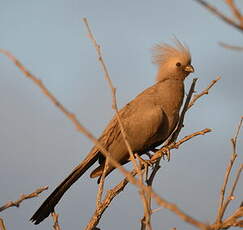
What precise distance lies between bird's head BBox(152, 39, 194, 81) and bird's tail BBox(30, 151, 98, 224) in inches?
79.6

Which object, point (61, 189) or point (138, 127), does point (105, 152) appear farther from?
point (138, 127)

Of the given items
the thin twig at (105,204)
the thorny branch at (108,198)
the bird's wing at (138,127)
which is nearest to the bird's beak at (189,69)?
the bird's wing at (138,127)

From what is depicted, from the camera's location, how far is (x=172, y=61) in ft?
24.3

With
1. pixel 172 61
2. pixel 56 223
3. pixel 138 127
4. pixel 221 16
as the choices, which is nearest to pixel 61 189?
pixel 138 127

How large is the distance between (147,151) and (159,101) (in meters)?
0.74

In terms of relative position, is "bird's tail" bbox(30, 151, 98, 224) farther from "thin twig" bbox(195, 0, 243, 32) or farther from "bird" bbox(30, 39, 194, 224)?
"thin twig" bbox(195, 0, 243, 32)

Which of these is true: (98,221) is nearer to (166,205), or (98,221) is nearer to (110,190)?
(110,190)

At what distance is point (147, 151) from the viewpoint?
21.7 feet

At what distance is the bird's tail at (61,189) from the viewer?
5.16 metres

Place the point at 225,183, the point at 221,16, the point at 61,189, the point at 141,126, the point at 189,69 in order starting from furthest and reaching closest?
1. the point at 189,69
2. the point at 141,126
3. the point at 61,189
4. the point at 225,183
5. the point at 221,16

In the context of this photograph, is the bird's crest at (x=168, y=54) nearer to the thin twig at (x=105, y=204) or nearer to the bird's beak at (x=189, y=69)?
the bird's beak at (x=189, y=69)

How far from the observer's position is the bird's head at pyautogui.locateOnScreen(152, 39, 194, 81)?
7383 millimetres

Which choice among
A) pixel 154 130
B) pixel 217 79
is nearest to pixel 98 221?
pixel 217 79

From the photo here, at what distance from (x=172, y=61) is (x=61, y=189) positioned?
2.96 metres
